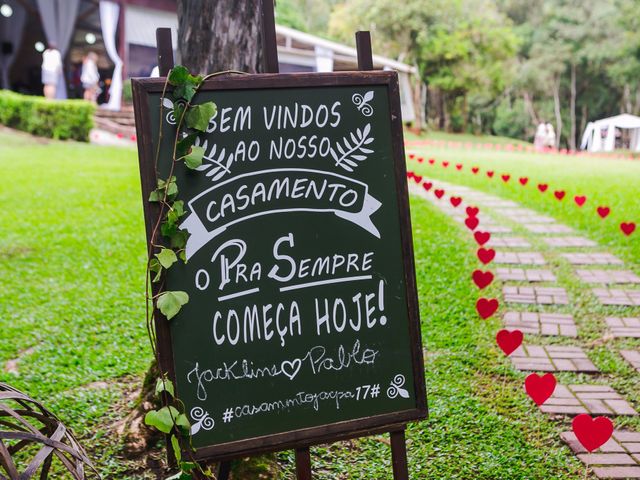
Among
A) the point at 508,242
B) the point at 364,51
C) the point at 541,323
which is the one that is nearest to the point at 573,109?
the point at 508,242

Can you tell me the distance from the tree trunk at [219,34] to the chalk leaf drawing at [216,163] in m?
0.71

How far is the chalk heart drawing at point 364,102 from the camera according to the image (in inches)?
71.7

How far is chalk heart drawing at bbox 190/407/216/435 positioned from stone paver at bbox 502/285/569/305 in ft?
8.60

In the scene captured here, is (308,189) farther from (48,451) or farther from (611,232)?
(611,232)

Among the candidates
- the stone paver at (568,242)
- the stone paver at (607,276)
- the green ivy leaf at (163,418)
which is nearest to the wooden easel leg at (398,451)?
the green ivy leaf at (163,418)

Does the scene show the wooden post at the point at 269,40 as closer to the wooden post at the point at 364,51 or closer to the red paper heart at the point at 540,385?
the wooden post at the point at 364,51

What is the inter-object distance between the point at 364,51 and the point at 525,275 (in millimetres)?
2941

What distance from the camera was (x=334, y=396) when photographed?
5.88ft

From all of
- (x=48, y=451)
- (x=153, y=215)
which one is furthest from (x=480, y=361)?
(x=48, y=451)

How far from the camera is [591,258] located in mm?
4855

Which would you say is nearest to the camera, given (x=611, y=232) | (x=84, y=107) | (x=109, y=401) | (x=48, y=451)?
(x=48, y=451)

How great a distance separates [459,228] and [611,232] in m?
1.29

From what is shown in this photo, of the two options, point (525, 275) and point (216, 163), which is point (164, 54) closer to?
point (216, 163)

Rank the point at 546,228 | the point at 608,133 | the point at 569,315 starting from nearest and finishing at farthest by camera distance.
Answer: the point at 569,315
the point at 546,228
the point at 608,133
